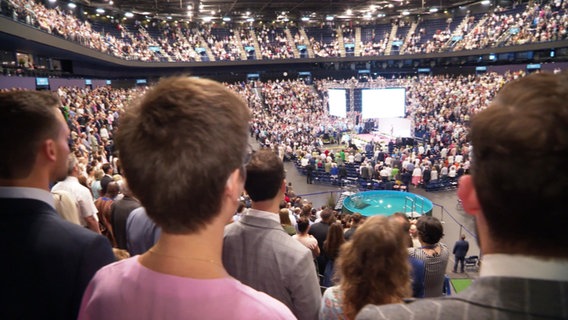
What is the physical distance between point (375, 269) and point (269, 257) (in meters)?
0.60

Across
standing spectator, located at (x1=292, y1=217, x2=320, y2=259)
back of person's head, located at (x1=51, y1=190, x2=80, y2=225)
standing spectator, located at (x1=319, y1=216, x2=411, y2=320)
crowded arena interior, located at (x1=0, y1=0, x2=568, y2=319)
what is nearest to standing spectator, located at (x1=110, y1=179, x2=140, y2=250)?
crowded arena interior, located at (x1=0, y1=0, x2=568, y2=319)

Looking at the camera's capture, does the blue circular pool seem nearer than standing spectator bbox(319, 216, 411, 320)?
No

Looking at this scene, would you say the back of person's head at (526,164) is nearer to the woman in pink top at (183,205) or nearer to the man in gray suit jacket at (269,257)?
the woman in pink top at (183,205)

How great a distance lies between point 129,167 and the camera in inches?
41.8

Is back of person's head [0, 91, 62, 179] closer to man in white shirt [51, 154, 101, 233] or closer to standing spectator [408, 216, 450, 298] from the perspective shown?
man in white shirt [51, 154, 101, 233]

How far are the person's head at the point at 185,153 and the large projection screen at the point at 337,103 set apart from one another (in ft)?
74.7

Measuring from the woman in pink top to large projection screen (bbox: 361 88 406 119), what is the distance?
22208 mm

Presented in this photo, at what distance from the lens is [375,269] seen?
6.56 ft

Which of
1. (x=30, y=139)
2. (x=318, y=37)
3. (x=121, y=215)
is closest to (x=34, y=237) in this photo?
(x=30, y=139)

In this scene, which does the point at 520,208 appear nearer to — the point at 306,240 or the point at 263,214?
the point at 263,214

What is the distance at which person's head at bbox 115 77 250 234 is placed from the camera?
39.8 inches

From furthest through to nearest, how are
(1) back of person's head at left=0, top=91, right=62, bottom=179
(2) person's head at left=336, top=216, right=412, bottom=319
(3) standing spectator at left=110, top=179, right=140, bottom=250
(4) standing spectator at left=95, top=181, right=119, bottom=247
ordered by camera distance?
(4) standing spectator at left=95, top=181, right=119, bottom=247, (3) standing spectator at left=110, top=179, right=140, bottom=250, (2) person's head at left=336, top=216, right=412, bottom=319, (1) back of person's head at left=0, top=91, right=62, bottom=179

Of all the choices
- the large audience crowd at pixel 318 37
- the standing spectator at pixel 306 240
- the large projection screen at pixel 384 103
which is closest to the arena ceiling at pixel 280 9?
the large audience crowd at pixel 318 37

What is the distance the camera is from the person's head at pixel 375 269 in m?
1.97
